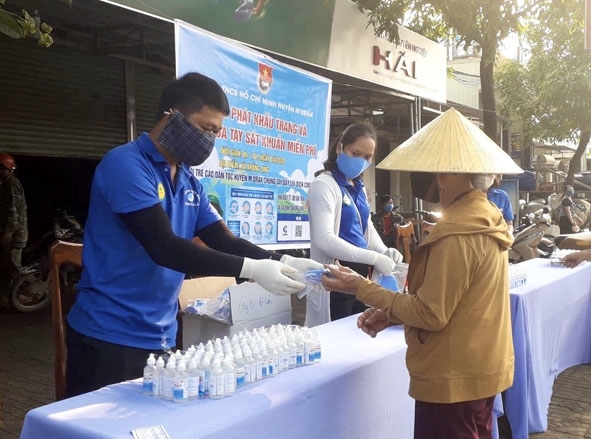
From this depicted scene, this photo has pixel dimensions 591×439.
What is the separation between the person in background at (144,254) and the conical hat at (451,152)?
0.56 m

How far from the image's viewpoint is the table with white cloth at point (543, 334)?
→ 3139 millimetres

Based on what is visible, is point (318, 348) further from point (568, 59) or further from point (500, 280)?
point (568, 59)

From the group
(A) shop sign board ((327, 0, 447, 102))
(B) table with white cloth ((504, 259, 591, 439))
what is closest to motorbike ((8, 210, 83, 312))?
(A) shop sign board ((327, 0, 447, 102))

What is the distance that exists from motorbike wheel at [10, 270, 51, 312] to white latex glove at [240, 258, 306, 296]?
5289mm

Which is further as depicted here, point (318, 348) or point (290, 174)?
point (290, 174)

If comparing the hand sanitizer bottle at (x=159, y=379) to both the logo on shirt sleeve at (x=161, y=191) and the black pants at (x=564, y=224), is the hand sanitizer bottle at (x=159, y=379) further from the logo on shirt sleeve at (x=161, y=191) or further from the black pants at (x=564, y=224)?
the black pants at (x=564, y=224)

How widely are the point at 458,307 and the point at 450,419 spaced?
35 centimetres

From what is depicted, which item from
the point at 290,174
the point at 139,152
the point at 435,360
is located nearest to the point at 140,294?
the point at 139,152

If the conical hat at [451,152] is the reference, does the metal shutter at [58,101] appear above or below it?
above

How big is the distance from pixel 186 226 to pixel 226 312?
3.72 feet

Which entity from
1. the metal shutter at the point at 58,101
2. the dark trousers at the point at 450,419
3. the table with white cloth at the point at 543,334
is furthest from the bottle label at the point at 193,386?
the metal shutter at the point at 58,101

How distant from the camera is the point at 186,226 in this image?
6.58 ft

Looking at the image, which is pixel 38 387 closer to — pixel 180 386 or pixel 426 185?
pixel 180 386

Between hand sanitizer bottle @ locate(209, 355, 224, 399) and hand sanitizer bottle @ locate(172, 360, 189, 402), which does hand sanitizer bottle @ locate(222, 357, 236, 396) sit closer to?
hand sanitizer bottle @ locate(209, 355, 224, 399)
